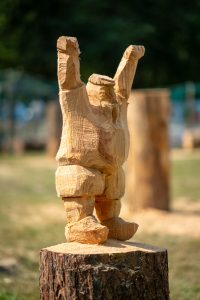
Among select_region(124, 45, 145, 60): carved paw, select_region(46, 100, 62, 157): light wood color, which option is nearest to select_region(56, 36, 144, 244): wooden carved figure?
select_region(124, 45, 145, 60): carved paw

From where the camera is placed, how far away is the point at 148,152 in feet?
34.5

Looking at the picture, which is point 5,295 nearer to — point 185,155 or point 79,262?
point 79,262

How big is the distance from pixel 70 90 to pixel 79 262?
0.98 metres

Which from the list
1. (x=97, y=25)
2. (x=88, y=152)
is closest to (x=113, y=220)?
(x=88, y=152)

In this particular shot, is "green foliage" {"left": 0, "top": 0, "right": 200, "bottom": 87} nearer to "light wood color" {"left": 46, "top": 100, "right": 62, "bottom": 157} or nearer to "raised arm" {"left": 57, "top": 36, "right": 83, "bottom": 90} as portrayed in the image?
"raised arm" {"left": 57, "top": 36, "right": 83, "bottom": 90}

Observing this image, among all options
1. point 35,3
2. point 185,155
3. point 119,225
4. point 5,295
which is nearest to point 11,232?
point 35,3

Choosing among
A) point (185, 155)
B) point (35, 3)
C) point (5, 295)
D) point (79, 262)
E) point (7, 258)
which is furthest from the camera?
point (185, 155)

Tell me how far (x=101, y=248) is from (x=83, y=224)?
0.59 feet

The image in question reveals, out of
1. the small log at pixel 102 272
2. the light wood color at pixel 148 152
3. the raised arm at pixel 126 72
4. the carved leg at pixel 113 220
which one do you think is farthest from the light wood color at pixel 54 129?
the small log at pixel 102 272

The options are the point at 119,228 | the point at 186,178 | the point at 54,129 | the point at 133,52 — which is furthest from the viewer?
the point at 54,129

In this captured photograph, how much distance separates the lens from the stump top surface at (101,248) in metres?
4.36

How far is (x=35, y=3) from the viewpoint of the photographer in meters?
9.30

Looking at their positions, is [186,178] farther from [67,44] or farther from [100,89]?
[67,44]

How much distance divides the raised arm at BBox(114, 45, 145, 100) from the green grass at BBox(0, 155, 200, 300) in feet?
6.59
